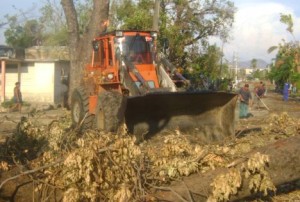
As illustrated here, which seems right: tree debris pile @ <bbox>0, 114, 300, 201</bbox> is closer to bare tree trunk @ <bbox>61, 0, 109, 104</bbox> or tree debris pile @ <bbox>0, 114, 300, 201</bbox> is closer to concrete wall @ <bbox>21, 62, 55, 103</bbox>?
bare tree trunk @ <bbox>61, 0, 109, 104</bbox>

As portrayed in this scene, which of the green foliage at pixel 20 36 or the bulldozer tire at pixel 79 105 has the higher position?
the green foliage at pixel 20 36

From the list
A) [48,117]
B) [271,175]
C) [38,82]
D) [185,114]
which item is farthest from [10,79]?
[271,175]

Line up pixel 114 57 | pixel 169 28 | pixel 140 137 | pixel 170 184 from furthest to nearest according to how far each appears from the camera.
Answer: pixel 169 28, pixel 114 57, pixel 140 137, pixel 170 184

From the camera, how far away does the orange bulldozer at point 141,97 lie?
9211 mm

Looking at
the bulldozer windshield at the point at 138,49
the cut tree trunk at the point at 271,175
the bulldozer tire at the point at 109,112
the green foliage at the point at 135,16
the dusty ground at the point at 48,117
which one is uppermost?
the green foliage at the point at 135,16

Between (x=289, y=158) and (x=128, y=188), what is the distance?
7.27 ft

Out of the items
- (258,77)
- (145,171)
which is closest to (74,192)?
(145,171)

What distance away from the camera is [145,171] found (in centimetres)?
599

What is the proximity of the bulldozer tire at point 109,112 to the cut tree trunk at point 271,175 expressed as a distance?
274 centimetres

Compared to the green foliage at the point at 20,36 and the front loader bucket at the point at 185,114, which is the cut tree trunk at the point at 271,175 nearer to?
the front loader bucket at the point at 185,114

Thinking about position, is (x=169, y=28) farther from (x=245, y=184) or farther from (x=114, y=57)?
(x=245, y=184)

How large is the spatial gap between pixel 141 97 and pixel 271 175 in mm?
3811

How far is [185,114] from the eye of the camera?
10320mm

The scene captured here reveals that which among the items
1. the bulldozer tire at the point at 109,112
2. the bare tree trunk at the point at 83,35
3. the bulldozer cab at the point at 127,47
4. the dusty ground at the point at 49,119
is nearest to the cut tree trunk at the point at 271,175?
the dusty ground at the point at 49,119
